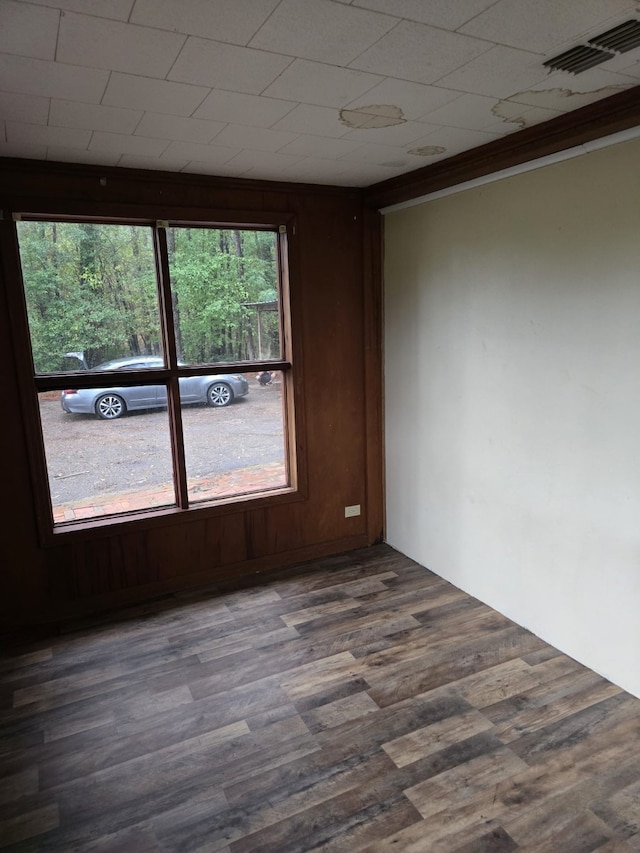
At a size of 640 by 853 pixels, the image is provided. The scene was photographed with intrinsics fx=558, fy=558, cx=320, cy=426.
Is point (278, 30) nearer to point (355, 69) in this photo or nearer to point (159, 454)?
point (355, 69)

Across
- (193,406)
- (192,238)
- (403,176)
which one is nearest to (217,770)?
(193,406)

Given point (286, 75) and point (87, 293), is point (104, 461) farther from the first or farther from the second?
point (286, 75)

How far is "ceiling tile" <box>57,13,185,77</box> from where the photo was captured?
155cm

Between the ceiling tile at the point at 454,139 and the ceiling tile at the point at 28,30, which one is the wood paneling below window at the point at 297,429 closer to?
the ceiling tile at the point at 454,139

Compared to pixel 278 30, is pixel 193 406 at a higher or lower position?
lower

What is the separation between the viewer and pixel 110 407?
327 centimetres

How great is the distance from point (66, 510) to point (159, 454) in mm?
616

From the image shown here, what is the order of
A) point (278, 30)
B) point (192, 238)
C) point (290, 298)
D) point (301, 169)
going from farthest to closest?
point (290, 298) → point (192, 238) → point (301, 169) → point (278, 30)

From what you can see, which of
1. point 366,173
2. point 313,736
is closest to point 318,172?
point 366,173

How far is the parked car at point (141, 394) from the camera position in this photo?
3201 millimetres

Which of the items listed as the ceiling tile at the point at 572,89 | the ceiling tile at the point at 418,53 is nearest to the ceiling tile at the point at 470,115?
the ceiling tile at the point at 572,89

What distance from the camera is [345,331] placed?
12.7ft

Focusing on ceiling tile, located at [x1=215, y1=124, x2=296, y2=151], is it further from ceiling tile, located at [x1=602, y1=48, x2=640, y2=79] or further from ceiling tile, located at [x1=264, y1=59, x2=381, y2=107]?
ceiling tile, located at [x1=602, y1=48, x2=640, y2=79]

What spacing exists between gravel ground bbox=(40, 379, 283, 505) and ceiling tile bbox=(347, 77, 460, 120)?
1908mm
